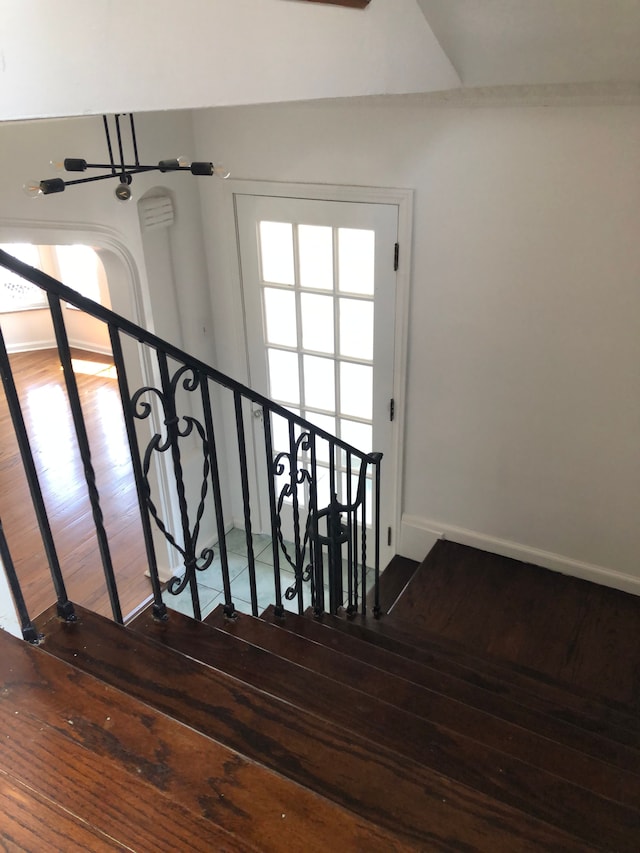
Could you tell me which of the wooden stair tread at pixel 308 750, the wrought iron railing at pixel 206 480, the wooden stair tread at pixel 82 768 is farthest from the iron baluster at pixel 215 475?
the wooden stair tread at pixel 82 768

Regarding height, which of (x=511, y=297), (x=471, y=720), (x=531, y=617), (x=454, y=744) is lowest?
(x=531, y=617)

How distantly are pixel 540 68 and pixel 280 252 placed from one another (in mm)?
1722

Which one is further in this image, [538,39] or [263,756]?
[538,39]

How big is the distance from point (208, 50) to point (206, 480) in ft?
3.87

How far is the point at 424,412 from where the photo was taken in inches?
136

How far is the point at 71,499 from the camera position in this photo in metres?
4.78

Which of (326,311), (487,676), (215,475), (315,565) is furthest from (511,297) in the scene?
(215,475)

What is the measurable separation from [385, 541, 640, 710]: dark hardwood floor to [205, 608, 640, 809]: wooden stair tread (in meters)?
0.88

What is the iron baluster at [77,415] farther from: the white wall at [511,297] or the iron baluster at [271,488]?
the white wall at [511,297]

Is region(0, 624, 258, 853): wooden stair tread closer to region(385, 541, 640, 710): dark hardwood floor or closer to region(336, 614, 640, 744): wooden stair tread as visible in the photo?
region(336, 614, 640, 744): wooden stair tread

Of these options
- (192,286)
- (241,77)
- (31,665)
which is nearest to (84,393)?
(192,286)

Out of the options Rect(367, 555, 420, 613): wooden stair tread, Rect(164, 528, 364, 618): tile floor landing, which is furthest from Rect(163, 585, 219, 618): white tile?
Rect(367, 555, 420, 613): wooden stair tread

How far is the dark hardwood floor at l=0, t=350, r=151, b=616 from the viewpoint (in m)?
4.02

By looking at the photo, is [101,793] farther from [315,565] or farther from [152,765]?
[315,565]
